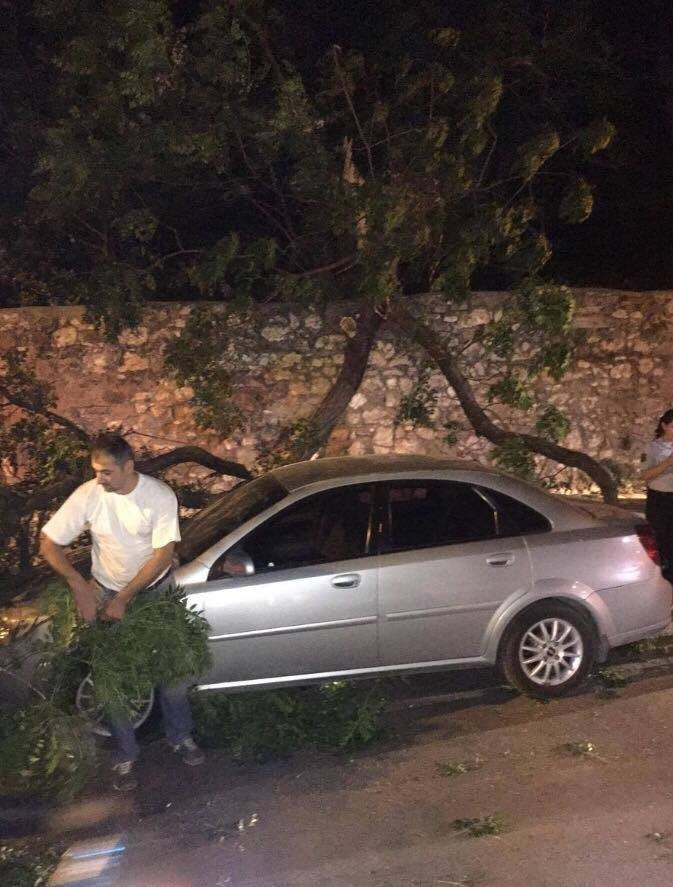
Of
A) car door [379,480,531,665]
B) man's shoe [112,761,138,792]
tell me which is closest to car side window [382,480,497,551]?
car door [379,480,531,665]

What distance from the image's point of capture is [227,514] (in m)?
6.46

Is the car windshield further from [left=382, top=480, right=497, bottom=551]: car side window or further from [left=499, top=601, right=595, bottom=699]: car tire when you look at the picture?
[left=499, top=601, right=595, bottom=699]: car tire

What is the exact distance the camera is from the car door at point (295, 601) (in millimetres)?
5875

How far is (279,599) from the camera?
5910 mm

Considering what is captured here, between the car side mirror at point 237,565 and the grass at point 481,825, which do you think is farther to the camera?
the car side mirror at point 237,565

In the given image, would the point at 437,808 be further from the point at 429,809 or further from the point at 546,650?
the point at 546,650

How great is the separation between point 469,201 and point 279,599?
236 inches

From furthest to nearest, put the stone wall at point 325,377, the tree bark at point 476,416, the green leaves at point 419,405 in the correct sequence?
the stone wall at point 325,377
the green leaves at point 419,405
the tree bark at point 476,416

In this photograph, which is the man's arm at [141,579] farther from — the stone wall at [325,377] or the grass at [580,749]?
the stone wall at [325,377]

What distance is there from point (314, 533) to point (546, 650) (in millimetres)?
1610

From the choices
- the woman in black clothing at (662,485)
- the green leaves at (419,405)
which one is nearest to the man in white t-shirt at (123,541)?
the woman in black clothing at (662,485)

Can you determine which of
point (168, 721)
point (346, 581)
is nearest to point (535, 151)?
point (346, 581)

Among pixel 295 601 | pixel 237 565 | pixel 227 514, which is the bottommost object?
pixel 295 601

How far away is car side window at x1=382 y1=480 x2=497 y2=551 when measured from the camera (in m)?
6.23
